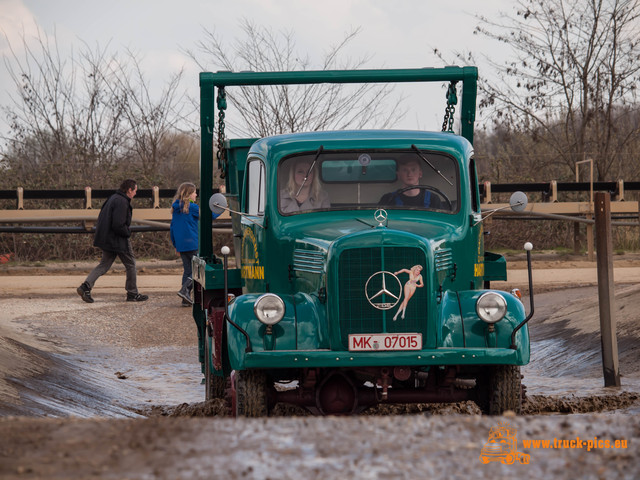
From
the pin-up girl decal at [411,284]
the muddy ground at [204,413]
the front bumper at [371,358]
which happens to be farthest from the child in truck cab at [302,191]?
the muddy ground at [204,413]

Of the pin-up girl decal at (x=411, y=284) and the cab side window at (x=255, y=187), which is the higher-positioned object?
the cab side window at (x=255, y=187)

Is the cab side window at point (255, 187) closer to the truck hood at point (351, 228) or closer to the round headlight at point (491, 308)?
the truck hood at point (351, 228)

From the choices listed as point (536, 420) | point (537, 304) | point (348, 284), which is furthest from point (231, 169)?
point (537, 304)

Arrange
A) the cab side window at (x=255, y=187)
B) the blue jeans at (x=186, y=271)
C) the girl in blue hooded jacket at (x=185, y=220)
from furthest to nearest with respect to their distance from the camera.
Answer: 1. the blue jeans at (x=186, y=271)
2. the girl in blue hooded jacket at (x=185, y=220)
3. the cab side window at (x=255, y=187)

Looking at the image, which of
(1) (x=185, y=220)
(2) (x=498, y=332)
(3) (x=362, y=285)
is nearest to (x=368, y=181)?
(3) (x=362, y=285)

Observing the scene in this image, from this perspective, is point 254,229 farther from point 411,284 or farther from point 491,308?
point 491,308

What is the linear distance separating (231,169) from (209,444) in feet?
18.3

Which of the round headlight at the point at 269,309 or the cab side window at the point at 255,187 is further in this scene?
the cab side window at the point at 255,187

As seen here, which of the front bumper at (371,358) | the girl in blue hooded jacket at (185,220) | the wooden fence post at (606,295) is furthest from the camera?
the girl in blue hooded jacket at (185,220)

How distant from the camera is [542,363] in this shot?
11.6 meters

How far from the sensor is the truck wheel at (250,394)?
7.13 meters

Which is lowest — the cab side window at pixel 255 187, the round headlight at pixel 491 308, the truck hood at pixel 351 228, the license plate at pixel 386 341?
the license plate at pixel 386 341

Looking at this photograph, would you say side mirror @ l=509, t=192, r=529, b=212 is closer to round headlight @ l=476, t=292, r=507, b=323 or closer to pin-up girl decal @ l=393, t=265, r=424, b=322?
round headlight @ l=476, t=292, r=507, b=323

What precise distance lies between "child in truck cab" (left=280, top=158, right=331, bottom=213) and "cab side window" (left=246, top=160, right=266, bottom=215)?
9.5 inches
